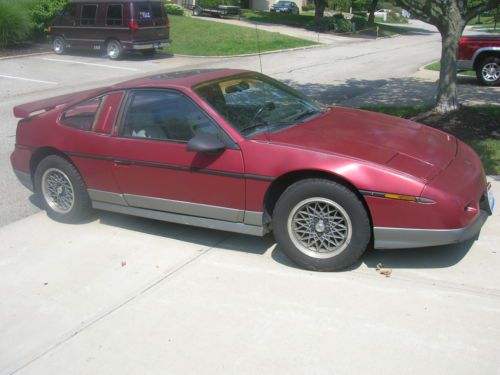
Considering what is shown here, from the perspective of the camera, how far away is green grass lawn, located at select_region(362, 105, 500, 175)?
22.9 feet

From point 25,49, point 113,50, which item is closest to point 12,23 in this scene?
Result: point 25,49

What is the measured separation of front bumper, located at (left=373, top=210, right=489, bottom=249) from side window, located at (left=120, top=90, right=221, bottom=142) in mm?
1509

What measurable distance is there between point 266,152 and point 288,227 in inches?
23.6

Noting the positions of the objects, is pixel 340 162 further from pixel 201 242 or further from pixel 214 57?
pixel 214 57

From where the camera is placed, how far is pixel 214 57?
2203cm

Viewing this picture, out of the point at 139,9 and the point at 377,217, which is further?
the point at 139,9

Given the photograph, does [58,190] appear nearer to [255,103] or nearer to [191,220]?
[191,220]

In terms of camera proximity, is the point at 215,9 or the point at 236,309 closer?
the point at 236,309

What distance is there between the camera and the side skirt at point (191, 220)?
461cm

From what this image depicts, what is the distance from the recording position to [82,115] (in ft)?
18.2

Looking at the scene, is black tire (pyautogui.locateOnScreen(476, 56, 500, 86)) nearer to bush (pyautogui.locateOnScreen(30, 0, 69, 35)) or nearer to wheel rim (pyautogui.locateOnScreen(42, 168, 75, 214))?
wheel rim (pyautogui.locateOnScreen(42, 168, 75, 214))

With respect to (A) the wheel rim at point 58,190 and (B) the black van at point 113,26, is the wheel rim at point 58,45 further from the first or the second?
(A) the wheel rim at point 58,190

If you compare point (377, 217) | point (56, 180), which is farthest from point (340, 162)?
point (56, 180)

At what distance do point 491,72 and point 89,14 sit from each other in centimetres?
1420
